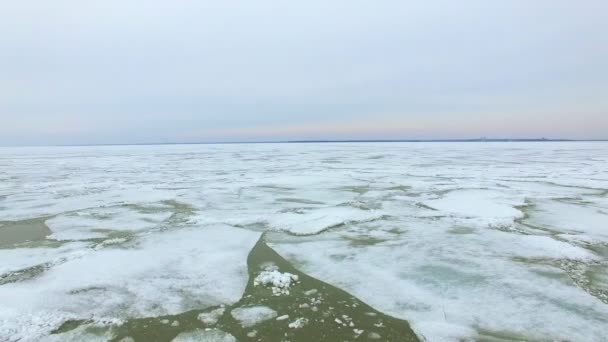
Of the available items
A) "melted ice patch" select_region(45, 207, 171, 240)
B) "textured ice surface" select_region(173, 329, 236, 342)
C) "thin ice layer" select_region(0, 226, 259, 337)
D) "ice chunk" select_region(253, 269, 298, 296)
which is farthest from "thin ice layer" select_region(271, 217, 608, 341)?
"melted ice patch" select_region(45, 207, 171, 240)

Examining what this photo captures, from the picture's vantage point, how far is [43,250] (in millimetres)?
5039

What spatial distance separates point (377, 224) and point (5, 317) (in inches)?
188

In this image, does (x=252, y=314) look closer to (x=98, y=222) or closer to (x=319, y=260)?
(x=319, y=260)

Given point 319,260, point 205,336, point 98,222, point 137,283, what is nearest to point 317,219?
point 319,260

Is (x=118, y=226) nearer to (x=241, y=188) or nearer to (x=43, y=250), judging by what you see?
(x=43, y=250)

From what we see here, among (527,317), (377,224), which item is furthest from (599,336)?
(377,224)

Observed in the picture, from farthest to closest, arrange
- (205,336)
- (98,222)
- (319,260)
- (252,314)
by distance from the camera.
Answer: (98,222) < (319,260) < (252,314) < (205,336)

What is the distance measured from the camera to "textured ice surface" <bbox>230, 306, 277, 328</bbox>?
3.11m

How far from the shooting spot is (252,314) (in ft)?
10.6

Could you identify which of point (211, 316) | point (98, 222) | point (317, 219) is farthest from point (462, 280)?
point (98, 222)

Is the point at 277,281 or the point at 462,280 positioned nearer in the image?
the point at 277,281

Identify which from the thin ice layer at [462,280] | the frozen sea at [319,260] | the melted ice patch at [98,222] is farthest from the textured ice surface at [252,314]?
the melted ice patch at [98,222]

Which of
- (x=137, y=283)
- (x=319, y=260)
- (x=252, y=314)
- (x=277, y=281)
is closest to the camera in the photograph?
(x=252, y=314)

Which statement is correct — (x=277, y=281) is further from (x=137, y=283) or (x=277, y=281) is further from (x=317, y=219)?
(x=317, y=219)
